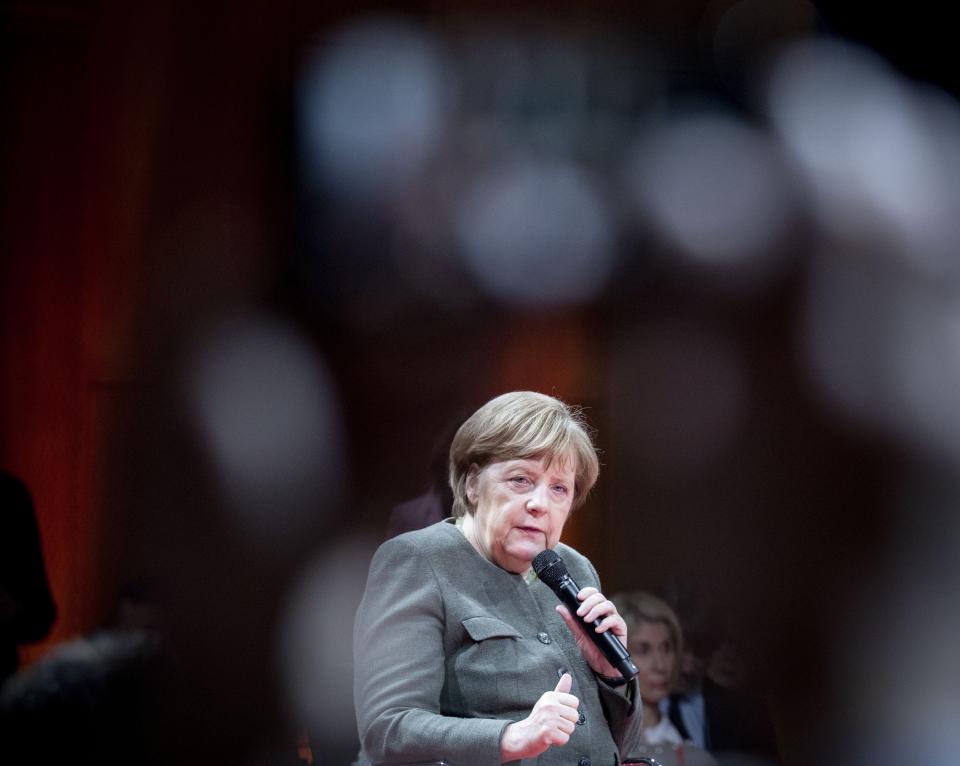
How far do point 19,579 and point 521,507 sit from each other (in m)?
1.77

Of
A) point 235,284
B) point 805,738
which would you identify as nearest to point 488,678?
point 235,284

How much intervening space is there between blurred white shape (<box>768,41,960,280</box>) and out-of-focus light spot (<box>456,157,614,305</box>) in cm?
83

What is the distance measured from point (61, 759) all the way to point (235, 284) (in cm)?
146

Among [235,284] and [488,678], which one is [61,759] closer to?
[235,284]

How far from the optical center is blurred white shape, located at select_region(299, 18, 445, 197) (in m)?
3.62

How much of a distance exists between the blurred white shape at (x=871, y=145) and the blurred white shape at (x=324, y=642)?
2153 mm

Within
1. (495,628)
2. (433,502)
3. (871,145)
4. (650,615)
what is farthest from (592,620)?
(871,145)

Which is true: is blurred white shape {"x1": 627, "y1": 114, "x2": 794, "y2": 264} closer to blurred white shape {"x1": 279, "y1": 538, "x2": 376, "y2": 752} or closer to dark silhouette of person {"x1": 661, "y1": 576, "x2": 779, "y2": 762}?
dark silhouette of person {"x1": 661, "y1": 576, "x2": 779, "y2": 762}

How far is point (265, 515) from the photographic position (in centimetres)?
361

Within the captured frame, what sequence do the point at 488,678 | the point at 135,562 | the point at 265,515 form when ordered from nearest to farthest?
the point at 488,678 → the point at 135,562 → the point at 265,515

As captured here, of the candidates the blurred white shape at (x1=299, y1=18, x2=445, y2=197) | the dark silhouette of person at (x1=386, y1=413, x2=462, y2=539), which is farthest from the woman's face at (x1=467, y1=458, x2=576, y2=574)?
the blurred white shape at (x1=299, y1=18, x2=445, y2=197)

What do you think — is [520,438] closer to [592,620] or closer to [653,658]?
[592,620]

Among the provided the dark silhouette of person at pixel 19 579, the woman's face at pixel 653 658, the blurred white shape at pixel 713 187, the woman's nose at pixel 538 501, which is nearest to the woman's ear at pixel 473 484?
the woman's nose at pixel 538 501

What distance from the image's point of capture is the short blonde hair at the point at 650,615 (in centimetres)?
370
